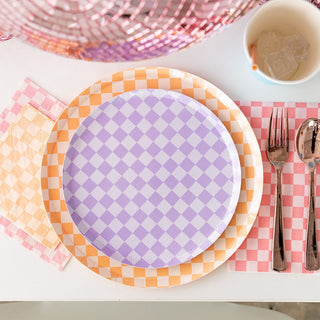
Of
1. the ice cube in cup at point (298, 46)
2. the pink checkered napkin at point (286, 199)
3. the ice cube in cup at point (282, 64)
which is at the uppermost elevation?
the ice cube in cup at point (298, 46)

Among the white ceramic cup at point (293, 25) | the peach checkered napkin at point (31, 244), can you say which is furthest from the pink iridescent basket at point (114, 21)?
the peach checkered napkin at point (31, 244)

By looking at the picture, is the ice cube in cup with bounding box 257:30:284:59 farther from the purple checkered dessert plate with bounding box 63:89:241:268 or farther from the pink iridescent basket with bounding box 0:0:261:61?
the pink iridescent basket with bounding box 0:0:261:61

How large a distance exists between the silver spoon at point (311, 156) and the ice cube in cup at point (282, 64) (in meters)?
0.08

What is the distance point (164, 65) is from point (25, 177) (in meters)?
0.30

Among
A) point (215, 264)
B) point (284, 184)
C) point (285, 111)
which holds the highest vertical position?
point (285, 111)

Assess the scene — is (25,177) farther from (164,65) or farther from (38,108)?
(164,65)

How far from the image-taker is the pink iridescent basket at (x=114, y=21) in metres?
0.22

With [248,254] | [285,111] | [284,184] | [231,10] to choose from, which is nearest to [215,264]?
[248,254]

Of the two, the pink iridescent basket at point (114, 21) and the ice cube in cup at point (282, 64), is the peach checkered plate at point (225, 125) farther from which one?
the pink iridescent basket at point (114, 21)

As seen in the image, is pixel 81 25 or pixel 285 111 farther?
pixel 285 111

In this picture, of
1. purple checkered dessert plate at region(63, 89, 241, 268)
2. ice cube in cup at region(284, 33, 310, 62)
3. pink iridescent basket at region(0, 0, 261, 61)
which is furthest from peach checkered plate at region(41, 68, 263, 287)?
pink iridescent basket at region(0, 0, 261, 61)

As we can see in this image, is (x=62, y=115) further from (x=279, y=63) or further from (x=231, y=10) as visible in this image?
(x=231, y=10)

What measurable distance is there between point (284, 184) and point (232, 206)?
101mm

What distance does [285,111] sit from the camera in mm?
704
